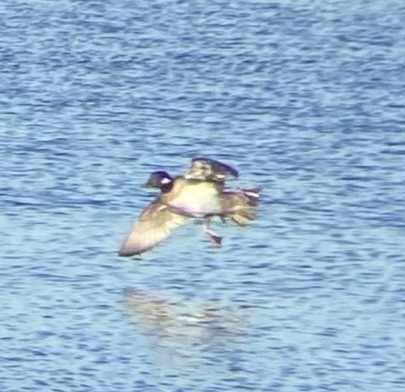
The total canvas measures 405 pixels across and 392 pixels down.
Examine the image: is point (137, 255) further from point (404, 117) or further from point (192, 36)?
point (192, 36)

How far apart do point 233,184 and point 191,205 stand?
1469 mm

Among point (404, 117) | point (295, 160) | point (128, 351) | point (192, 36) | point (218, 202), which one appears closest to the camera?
point (128, 351)

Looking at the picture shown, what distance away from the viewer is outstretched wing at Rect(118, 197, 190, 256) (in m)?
10.0

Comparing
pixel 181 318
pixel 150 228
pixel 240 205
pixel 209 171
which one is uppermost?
pixel 209 171

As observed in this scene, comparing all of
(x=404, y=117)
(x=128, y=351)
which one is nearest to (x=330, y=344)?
(x=128, y=351)

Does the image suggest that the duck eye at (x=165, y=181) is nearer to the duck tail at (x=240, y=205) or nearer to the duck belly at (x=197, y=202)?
the duck belly at (x=197, y=202)

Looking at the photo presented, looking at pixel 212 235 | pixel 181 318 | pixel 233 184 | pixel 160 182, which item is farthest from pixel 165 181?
pixel 233 184

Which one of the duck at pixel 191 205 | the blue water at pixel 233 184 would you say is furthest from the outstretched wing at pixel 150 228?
the blue water at pixel 233 184

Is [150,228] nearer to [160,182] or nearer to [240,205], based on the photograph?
[160,182]

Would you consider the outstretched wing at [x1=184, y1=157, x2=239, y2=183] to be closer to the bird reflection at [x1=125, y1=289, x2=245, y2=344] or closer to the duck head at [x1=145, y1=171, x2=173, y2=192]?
the duck head at [x1=145, y1=171, x2=173, y2=192]

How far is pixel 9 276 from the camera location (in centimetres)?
1013

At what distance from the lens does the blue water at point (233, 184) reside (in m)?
9.22

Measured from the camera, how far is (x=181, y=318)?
964 centimetres

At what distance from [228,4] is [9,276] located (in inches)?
221
